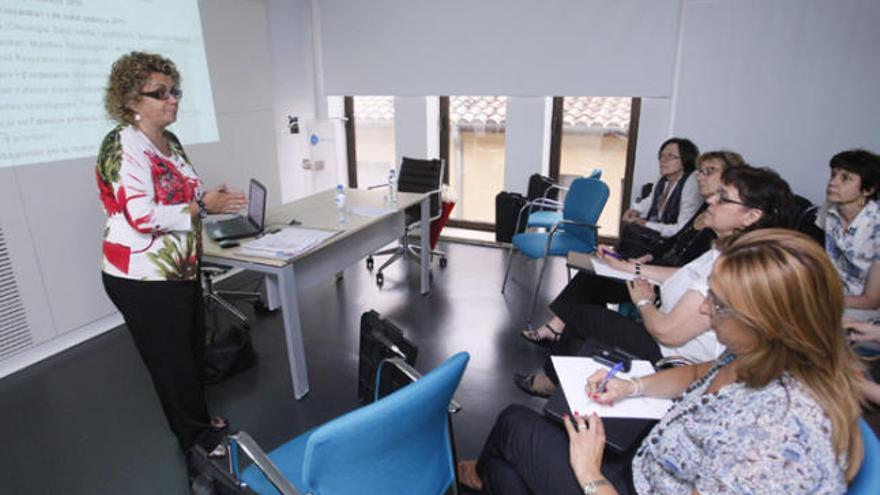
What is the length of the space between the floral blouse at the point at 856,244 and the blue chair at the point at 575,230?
129 cm

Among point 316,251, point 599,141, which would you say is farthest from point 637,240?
point 316,251

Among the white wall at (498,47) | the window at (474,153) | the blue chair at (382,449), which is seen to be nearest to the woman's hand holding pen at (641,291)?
the blue chair at (382,449)

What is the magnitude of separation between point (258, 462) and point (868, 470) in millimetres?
1330

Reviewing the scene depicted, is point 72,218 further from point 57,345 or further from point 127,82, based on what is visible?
point 127,82

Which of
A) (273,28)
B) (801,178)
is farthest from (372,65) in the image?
(801,178)

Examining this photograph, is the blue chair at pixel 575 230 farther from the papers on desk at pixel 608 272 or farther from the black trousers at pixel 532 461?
the black trousers at pixel 532 461

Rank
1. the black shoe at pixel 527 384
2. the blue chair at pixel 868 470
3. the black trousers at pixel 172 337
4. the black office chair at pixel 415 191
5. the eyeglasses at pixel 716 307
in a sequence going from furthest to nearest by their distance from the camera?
the black office chair at pixel 415 191 < the black shoe at pixel 527 384 < the black trousers at pixel 172 337 < the eyeglasses at pixel 716 307 < the blue chair at pixel 868 470

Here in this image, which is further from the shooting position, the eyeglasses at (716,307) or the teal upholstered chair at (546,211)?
the teal upholstered chair at (546,211)

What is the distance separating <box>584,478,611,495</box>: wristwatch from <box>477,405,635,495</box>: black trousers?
75mm

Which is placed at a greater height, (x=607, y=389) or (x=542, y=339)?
(x=607, y=389)

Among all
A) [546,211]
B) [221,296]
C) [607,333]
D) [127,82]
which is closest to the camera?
[127,82]

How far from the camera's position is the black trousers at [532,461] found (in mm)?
1322

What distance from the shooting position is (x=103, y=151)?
1.72 metres

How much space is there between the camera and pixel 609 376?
4.73 ft
